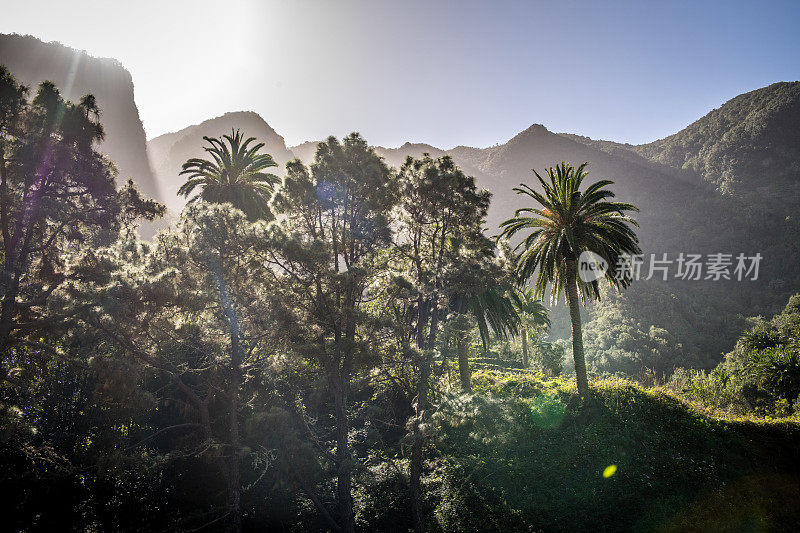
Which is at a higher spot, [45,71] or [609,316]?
[45,71]

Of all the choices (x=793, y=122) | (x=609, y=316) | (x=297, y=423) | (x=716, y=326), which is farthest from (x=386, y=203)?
(x=793, y=122)

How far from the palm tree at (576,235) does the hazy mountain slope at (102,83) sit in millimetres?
85616

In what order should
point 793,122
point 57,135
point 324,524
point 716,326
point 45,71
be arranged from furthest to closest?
point 793,122, point 45,71, point 716,326, point 324,524, point 57,135

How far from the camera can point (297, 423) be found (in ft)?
45.6

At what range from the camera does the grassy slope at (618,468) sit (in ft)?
34.9

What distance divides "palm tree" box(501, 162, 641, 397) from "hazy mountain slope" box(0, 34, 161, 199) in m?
85.6

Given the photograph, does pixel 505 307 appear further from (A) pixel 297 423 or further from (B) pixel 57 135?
(B) pixel 57 135

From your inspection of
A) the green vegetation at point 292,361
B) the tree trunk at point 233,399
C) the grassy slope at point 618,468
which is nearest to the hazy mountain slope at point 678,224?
the grassy slope at point 618,468

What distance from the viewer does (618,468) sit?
12484mm

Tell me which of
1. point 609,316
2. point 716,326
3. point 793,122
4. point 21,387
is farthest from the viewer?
point 793,122

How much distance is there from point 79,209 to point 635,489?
859 inches

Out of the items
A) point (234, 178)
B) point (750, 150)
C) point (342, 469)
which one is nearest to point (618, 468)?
point (342, 469)

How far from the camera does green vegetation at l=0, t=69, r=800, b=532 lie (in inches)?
404

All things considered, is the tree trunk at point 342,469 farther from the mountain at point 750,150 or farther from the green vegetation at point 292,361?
the mountain at point 750,150
